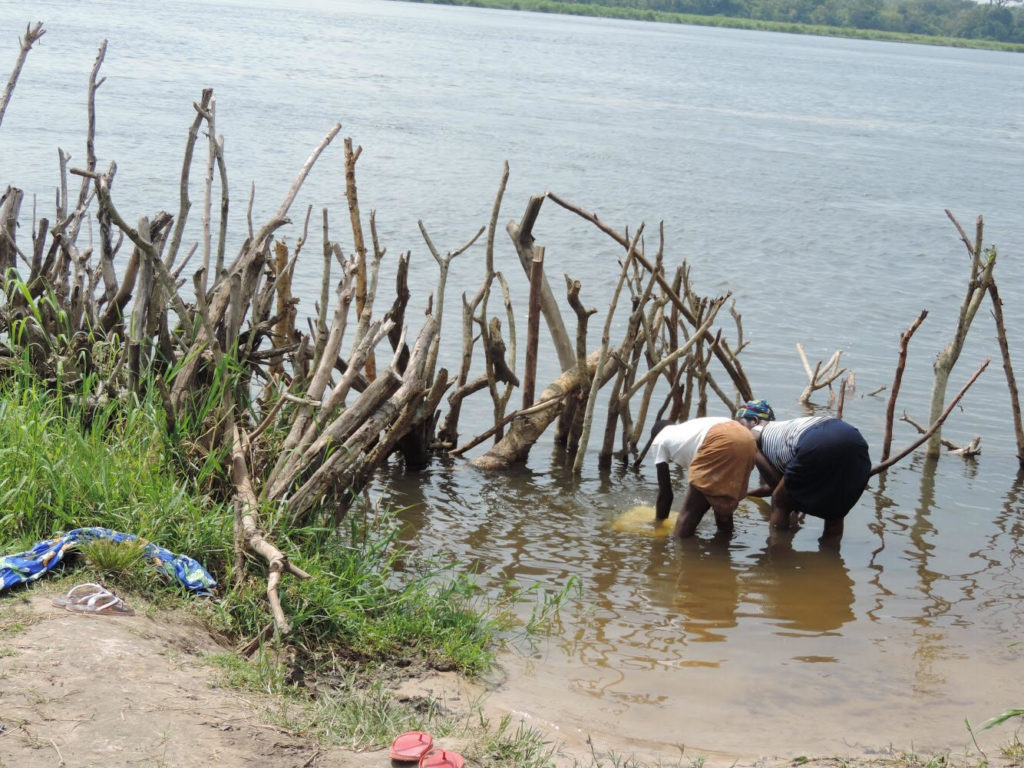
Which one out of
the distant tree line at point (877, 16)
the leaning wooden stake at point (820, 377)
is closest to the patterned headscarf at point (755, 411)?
the leaning wooden stake at point (820, 377)

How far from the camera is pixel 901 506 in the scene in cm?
711

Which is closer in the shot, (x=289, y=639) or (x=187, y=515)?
(x=289, y=639)

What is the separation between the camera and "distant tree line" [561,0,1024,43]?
71.9 m

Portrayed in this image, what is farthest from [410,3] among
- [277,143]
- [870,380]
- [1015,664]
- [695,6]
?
[1015,664]

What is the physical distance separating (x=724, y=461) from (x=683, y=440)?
26 centimetres

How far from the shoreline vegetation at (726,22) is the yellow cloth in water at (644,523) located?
63.0 metres

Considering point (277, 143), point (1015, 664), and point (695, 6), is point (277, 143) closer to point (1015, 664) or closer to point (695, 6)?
point (1015, 664)

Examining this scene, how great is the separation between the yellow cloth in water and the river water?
0.24 ft

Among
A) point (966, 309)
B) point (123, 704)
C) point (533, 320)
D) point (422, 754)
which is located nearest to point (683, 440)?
point (533, 320)

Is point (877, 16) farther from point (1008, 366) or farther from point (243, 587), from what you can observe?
point (243, 587)

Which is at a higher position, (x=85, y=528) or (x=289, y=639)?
(x=85, y=528)

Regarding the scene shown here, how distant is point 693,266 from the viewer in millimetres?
12922

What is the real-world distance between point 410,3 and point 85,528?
7625cm

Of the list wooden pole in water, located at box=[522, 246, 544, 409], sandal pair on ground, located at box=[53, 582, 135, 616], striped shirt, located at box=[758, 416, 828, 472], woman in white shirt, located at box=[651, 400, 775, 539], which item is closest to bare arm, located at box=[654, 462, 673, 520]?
woman in white shirt, located at box=[651, 400, 775, 539]
